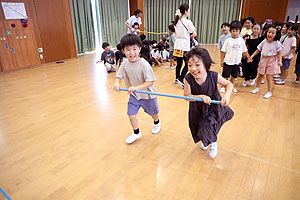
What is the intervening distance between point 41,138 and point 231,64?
269cm

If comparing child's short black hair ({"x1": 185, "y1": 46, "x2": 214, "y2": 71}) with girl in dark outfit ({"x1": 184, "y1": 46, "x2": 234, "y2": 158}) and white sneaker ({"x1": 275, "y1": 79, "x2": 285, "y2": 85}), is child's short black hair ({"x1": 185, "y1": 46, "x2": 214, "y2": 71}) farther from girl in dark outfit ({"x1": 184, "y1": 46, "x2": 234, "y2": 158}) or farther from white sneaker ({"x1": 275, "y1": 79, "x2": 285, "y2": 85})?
white sneaker ({"x1": 275, "y1": 79, "x2": 285, "y2": 85})

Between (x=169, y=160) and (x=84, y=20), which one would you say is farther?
(x=84, y=20)

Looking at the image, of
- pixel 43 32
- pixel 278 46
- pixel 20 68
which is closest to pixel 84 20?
pixel 43 32

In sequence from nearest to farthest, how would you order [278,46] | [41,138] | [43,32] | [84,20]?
[41,138], [278,46], [43,32], [84,20]

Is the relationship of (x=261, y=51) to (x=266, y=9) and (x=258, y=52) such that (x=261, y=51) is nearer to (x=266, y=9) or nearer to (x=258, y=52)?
(x=258, y=52)

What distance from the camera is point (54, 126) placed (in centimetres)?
238

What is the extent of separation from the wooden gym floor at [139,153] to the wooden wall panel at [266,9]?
5.58m

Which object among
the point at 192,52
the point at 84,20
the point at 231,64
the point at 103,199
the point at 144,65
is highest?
the point at 84,20

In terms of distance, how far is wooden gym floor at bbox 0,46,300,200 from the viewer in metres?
1.46

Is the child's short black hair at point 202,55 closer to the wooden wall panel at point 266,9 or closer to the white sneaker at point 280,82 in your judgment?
the white sneaker at point 280,82

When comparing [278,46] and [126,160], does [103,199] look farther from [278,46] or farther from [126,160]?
[278,46]

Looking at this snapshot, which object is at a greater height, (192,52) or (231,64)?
(192,52)

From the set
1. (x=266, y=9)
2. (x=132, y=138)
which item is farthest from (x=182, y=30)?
(x=266, y=9)

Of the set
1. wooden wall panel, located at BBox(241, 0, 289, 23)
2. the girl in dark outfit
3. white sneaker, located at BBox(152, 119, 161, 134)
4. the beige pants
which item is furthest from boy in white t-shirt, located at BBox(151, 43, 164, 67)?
wooden wall panel, located at BBox(241, 0, 289, 23)
